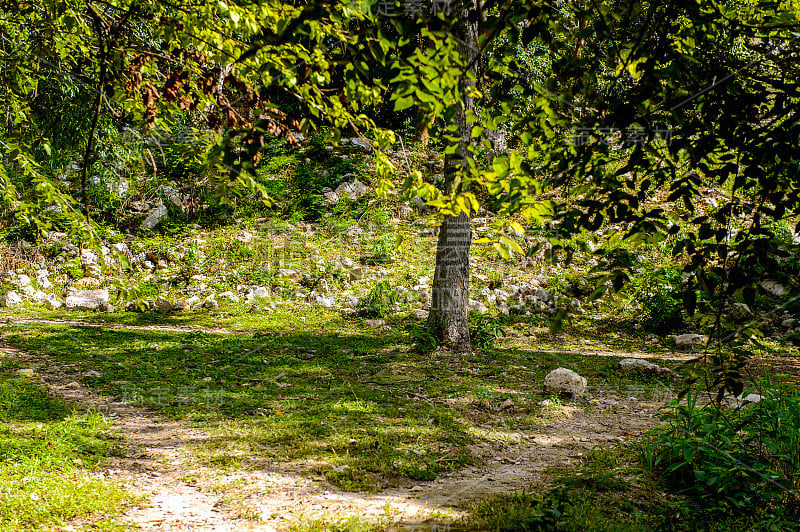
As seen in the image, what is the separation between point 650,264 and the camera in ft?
32.9

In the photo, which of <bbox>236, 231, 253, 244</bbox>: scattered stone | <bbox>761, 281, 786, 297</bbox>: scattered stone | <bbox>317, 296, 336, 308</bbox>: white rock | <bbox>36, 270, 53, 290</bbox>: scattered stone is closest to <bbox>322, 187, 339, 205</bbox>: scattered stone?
<bbox>236, 231, 253, 244</bbox>: scattered stone

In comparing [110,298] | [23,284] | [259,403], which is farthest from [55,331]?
[259,403]

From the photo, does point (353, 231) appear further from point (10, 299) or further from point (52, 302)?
point (10, 299)

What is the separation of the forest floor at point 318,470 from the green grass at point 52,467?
0.09 m

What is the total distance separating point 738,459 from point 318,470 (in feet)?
7.71

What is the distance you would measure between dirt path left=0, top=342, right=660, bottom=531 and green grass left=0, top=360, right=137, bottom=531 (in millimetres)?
134

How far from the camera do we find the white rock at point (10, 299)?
7988 mm

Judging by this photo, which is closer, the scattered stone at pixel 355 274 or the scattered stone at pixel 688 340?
the scattered stone at pixel 688 340

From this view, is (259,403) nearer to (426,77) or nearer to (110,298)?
(426,77)

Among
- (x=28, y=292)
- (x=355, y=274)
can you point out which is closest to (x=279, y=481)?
(x=355, y=274)

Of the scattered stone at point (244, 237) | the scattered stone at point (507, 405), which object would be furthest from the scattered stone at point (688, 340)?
the scattered stone at point (244, 237)

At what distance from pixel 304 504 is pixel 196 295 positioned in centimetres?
710

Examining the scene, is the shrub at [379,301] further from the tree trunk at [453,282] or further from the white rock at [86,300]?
the white rock at [86,300]

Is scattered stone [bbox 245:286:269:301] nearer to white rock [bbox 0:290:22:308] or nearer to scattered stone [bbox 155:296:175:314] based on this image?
scattered stone [bbox 155:296:175:314]
